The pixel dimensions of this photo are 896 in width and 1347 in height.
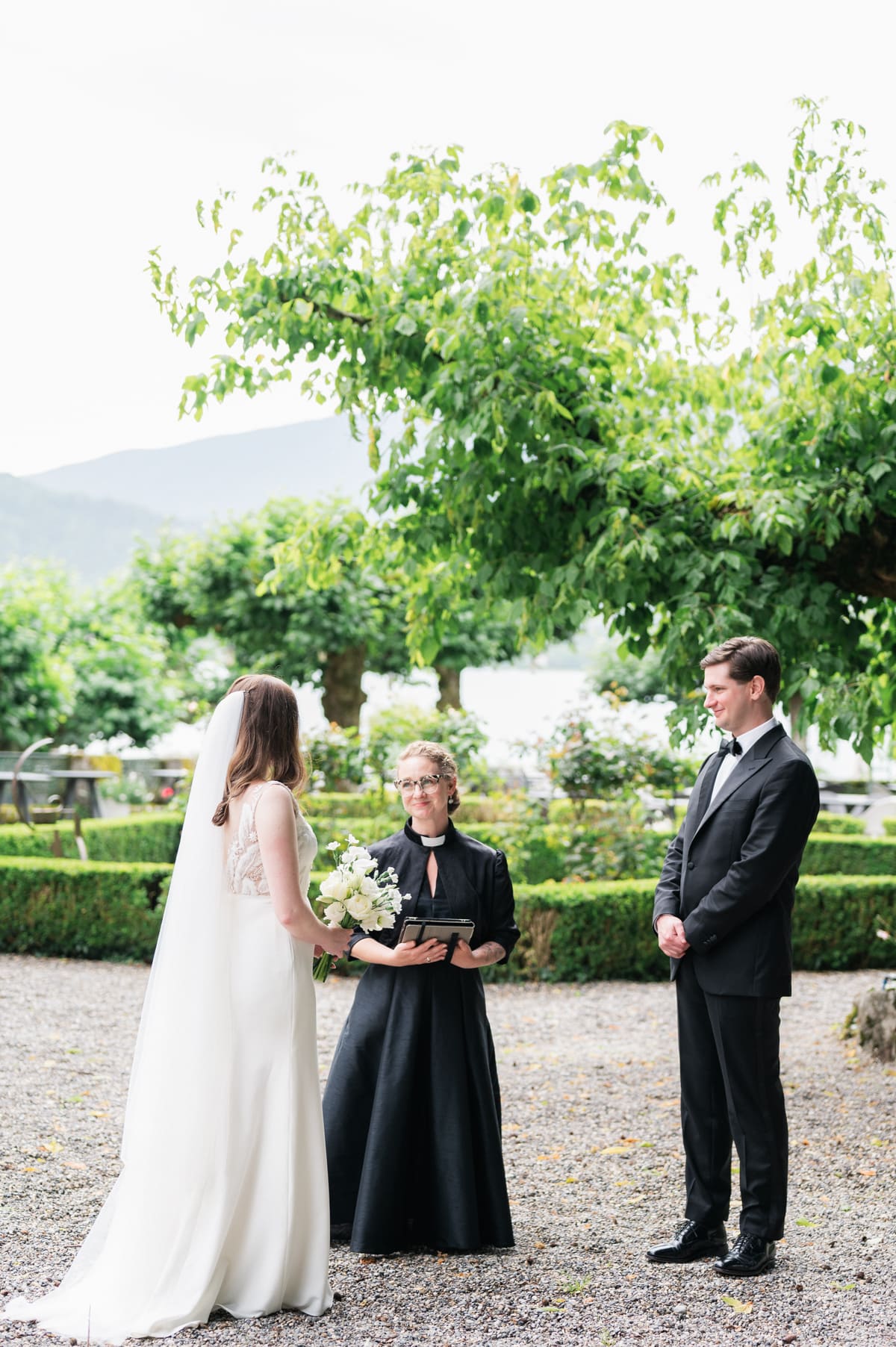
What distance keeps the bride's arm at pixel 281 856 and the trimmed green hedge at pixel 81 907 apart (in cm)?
658

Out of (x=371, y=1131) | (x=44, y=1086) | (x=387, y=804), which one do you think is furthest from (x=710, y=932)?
(x=387, y=804)

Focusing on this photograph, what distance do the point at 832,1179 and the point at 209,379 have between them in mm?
4830

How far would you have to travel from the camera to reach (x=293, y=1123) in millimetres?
3578

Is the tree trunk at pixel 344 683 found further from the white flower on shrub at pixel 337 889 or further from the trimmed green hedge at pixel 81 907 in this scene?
the white flower on shrub at pixel 337 889

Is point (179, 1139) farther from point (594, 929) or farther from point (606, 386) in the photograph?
point (594, 929)

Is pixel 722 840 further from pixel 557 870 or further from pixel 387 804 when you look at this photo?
pixel 387 804

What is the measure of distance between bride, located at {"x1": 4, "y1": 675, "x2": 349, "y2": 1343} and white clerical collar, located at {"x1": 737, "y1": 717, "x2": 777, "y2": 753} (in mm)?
1437

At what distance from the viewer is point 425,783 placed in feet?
13.7

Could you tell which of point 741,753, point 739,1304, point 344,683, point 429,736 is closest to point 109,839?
point 429,736

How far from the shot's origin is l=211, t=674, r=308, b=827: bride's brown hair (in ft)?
12.1

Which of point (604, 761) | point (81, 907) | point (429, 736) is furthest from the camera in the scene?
point (429, 736)

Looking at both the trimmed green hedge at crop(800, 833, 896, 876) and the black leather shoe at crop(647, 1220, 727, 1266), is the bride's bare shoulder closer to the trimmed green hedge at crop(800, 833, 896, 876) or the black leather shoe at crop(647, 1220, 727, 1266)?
the black leather shoe at crop(647, 1220, 727, 1266)

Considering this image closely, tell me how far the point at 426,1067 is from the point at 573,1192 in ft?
3.76

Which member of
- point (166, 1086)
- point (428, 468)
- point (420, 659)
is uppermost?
point (428, 468)
